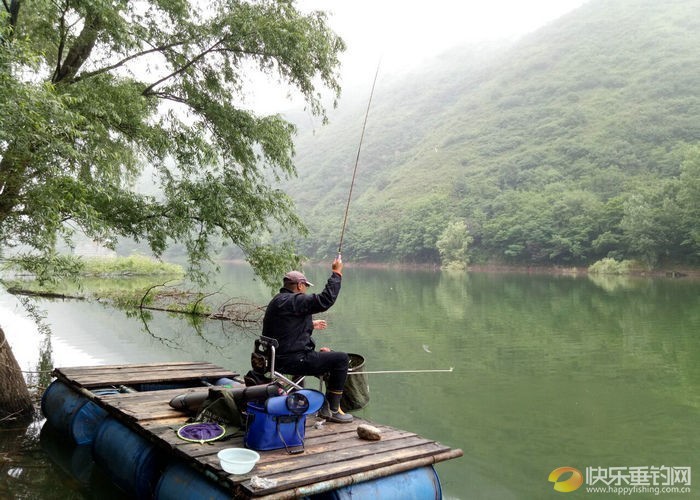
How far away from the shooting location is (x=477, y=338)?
17562 mm

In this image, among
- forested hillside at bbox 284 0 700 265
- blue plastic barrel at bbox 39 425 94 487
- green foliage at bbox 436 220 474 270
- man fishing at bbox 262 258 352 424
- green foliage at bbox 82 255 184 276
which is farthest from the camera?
green foliage at bbox 436 220 474 270

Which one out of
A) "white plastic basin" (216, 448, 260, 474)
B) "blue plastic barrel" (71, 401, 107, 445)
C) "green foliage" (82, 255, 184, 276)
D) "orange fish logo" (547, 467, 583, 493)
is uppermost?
"green foliage" (82, 255, 184, 276)

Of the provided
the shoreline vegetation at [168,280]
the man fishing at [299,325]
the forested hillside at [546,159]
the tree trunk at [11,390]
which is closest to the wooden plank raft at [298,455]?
the man fishing at [299,325]

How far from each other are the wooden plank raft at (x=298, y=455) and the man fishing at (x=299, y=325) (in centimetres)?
63

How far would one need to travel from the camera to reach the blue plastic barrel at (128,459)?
18.1 feet

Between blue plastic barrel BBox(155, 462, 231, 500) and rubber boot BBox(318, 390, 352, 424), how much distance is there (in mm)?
1631

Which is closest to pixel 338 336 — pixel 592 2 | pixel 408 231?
pixel 408 231

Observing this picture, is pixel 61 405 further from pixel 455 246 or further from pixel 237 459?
pixel 455 246

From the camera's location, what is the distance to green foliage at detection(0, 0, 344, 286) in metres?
7.61

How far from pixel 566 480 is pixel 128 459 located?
5209 mm

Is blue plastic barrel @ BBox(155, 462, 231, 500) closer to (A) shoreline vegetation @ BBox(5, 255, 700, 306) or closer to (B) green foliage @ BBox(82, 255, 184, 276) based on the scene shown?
(A) shoreline vegetation @ BBox(5, 255, 700, 306)

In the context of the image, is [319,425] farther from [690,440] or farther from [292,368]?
[690,440]

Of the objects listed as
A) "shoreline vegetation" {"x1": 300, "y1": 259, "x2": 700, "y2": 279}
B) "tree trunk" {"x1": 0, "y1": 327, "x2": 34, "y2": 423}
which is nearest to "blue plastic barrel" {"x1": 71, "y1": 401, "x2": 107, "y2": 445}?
"tree trunk" {"x1": 0, "y1": 327, "x2": 34, "y2": 423}

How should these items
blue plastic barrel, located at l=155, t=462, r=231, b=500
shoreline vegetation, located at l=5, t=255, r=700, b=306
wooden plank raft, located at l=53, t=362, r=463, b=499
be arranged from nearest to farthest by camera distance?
wooden plank raft, located at l=53, t=362, r=463, b=499
blue plastic barrel, located at l=155, t=462, r=231, b=500
shoreline vegetation, located at l=5, t=255, r=700, b=306
